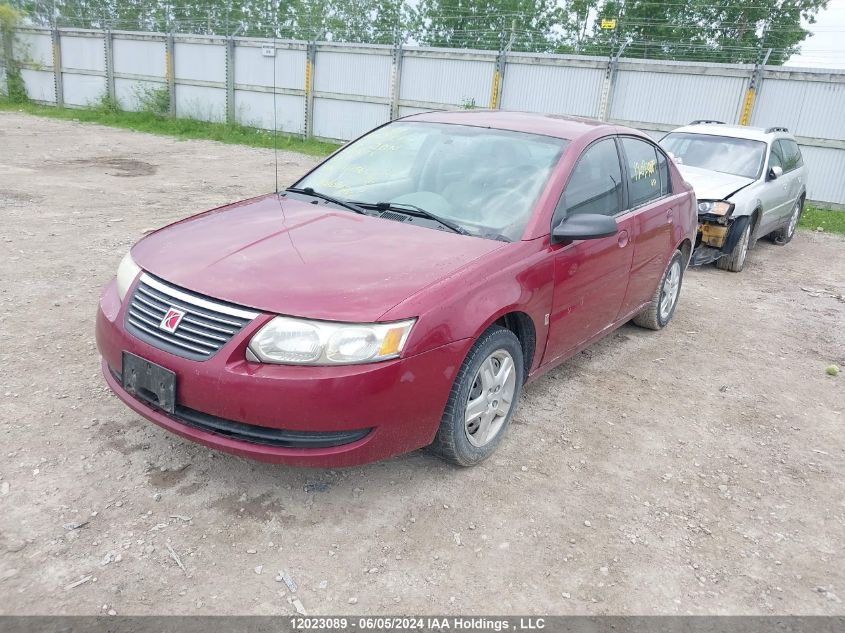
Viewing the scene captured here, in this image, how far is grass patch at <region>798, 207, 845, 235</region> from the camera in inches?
455

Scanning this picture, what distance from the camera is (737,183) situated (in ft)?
26.4

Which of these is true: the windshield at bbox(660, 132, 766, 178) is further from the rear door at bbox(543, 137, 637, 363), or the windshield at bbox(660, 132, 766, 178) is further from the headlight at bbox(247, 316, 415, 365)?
the headlight at bbox(247, 316, 415, 365)

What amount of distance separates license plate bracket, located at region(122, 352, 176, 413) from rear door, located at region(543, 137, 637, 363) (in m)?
1.94

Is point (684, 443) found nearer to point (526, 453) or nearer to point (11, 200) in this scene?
point (526, 453)

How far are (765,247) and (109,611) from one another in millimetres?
9678

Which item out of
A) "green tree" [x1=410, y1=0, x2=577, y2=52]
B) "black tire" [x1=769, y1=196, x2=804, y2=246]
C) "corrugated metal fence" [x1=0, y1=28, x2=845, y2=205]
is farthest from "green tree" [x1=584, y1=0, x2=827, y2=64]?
"black tire" [x1=769, y1=196, x2=804, y2=246]

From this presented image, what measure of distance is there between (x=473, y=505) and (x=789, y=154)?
8.45 meters

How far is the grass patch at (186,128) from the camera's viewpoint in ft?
61.6

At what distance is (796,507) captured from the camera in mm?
3268

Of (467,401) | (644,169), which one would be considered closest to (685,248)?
(644,169)

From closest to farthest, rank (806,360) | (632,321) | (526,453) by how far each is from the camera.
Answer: (526,453), (806,360), (632,321)

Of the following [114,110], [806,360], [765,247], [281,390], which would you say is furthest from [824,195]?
Answer: [114,110]

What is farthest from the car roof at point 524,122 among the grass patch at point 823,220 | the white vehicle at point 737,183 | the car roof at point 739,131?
the grass patch at point 823,220

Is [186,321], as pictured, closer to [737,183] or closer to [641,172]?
[641,172]
